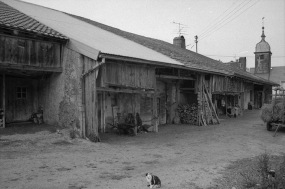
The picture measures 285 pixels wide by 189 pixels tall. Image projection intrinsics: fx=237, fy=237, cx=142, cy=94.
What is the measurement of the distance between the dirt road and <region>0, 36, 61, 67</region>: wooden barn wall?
271cm

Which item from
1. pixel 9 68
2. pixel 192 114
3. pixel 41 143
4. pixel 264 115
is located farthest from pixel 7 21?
pixel 264 115

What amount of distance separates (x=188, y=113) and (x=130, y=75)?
21.3 ft

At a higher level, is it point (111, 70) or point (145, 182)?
point (111, 70)

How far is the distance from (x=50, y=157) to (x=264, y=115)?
34.4 ft

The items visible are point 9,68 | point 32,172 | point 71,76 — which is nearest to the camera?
point 32,172

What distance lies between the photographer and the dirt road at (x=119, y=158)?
4812mm

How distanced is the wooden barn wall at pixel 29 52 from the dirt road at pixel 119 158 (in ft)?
8.89

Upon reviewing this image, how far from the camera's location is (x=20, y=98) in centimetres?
1089

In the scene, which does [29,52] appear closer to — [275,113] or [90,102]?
[90,102]

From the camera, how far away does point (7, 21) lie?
8.56 metres

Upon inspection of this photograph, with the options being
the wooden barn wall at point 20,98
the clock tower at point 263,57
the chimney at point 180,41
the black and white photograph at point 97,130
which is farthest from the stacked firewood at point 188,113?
the clock tower at point 263,57

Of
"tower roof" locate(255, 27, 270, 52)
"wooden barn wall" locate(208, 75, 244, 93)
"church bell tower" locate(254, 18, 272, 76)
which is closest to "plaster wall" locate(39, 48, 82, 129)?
"wooden barn wall" locate(208, 75, 244, 93)

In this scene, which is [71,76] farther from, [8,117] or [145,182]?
[145,182]

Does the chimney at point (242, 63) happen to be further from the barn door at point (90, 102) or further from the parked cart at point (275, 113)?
the barn door at point (90, 102)
